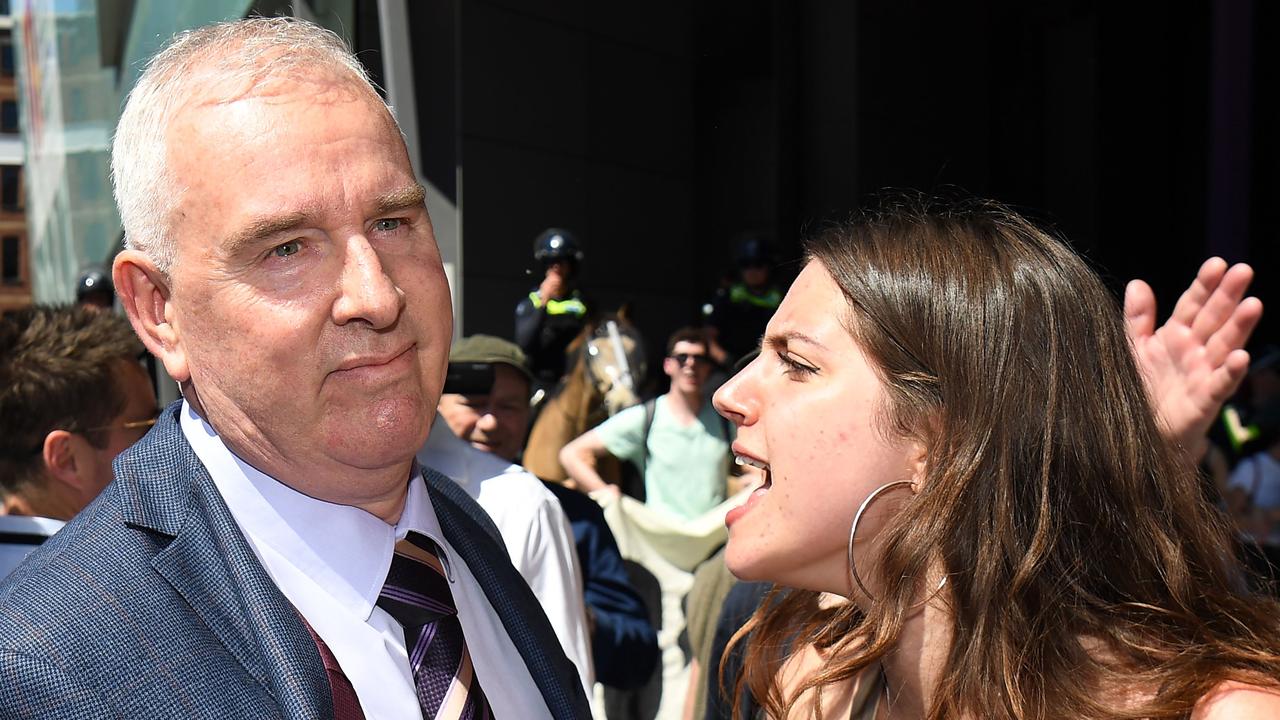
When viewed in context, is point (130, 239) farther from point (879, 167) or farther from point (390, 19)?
point (879, 167)

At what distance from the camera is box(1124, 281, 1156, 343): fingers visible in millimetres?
2691

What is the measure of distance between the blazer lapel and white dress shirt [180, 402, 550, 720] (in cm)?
5

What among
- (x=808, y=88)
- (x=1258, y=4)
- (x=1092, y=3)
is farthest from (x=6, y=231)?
(x=1258, y=4)

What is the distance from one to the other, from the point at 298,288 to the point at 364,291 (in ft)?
0.29

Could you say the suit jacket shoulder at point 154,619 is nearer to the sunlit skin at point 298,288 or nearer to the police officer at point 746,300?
the sunlit skin at point 298,288

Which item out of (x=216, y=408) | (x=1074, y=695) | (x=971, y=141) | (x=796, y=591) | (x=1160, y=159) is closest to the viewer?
(x=216, y=408)

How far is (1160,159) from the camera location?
16.1 m

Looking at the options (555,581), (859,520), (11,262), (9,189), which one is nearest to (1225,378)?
(859,520)

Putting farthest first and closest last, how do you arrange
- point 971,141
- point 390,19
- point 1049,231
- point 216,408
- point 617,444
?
point 971,141
point 390,19
point 617,444
point 1049,231
point 216,408

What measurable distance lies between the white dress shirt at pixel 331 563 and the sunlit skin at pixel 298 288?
0.09ft

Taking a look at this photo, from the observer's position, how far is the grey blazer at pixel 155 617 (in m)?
1.36

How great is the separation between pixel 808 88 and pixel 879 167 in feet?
3.92

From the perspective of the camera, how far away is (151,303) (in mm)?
1661

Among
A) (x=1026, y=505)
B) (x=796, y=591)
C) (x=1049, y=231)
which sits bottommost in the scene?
(x=796, y=591)
